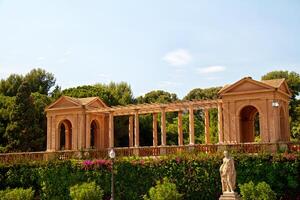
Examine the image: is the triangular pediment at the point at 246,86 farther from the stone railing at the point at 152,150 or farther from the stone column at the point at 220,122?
the stone railing at the point at 152,150

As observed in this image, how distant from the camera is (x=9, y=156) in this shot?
35.3m

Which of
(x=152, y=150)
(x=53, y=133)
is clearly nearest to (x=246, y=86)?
(x=152, y=150)

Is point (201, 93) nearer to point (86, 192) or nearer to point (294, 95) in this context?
point (294, 95)

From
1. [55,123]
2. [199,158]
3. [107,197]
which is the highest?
[55,123]

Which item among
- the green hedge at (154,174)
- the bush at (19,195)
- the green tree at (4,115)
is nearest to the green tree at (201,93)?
the green tree at (4,115)

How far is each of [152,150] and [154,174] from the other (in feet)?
9.37

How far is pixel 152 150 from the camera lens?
1221 inches

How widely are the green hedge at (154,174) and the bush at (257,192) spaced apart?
1.01m

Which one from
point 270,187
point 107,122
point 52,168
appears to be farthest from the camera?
point 107,122

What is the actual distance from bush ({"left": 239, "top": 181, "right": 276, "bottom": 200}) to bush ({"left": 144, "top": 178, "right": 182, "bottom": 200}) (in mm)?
3876

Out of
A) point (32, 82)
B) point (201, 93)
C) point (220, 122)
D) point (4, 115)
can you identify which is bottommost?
point (220, 122)

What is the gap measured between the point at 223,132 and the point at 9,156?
54.6 ft

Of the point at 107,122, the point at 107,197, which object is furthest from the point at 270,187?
the point at 107,122

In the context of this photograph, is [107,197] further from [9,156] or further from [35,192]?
→ [9,156]
